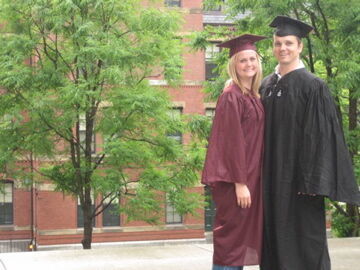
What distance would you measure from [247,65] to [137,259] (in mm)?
3181

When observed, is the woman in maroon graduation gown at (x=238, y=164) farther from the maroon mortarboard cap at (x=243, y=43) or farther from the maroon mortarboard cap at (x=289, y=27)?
the maroon mortarboard cap at (x=289, y=27)

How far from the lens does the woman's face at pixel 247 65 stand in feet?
11.8

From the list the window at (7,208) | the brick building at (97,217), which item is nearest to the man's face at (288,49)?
the brick building at (97,217)

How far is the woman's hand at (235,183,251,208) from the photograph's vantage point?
3.45m

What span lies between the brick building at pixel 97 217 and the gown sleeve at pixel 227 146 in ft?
60.2

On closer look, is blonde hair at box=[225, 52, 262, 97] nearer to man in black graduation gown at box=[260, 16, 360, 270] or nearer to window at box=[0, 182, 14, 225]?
man in black graduation gown at box=[260, 16, 360, 270]

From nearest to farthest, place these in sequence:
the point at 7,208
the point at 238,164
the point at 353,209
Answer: the point at 238,164 → the point at 353,209 → the point at 7,208

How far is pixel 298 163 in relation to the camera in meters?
3.57

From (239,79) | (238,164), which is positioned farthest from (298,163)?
(239,79)

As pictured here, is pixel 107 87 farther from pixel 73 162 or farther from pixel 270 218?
pixel 270 218

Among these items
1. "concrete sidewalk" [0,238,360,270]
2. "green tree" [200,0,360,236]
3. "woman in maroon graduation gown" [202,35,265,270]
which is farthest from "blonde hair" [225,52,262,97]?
"green tree" [200,0,360,236]

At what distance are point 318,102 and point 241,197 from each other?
0.78 meters

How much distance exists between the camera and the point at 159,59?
44.1 feet

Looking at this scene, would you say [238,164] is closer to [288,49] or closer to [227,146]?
[227,146]
